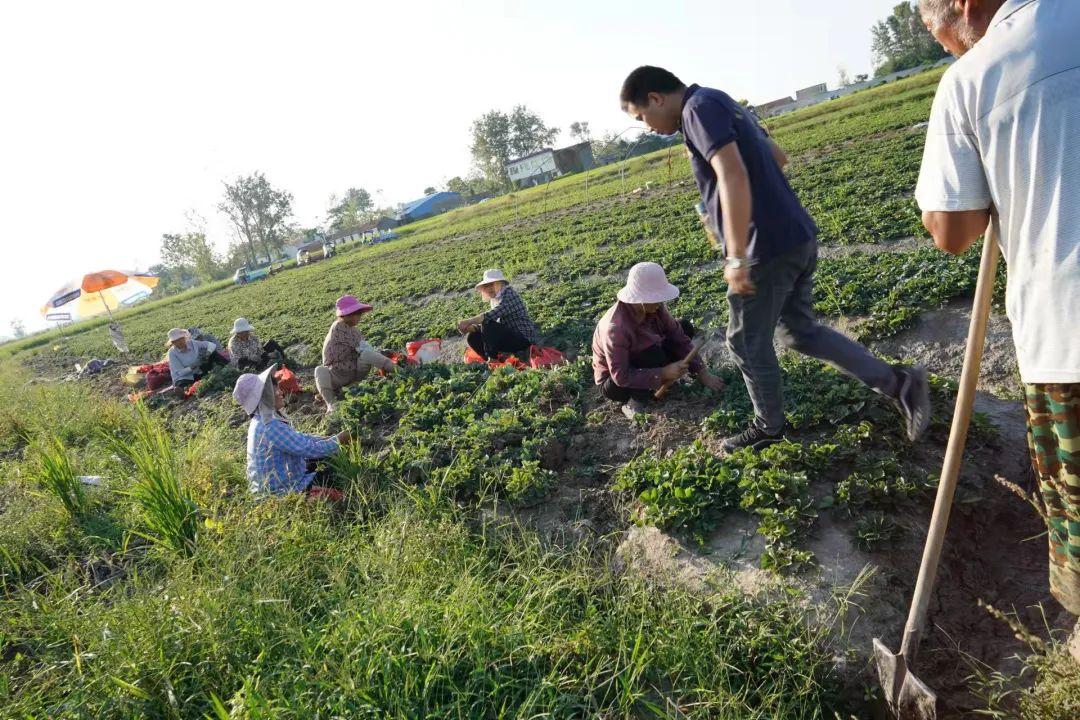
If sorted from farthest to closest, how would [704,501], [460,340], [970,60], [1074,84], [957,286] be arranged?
1. [460,340]
2. [957,286]
3. [704,501]
4. [970,60]
5. [1074,84]

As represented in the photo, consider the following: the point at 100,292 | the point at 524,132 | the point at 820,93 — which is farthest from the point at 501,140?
the point at 100,292

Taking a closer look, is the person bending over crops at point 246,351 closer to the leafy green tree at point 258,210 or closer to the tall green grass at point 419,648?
the tall green grass at point 419,648

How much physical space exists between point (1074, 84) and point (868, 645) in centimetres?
224

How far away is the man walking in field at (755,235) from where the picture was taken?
3264 millimetres

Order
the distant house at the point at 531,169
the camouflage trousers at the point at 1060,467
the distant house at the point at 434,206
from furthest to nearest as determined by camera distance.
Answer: the distant house at the point at 434,206 → the distant house at the point at 531,169 → the camouflage trousers at the point at 1060,467

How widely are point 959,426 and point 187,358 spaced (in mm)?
11181

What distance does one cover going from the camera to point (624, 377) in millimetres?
4898

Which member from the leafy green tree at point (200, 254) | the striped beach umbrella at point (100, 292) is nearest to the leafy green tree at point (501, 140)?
the leafy green tree at point (200, 254)

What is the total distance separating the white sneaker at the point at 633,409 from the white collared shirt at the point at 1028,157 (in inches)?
123

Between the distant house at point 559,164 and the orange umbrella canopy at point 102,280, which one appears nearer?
the orange umbrella canopy at point 102,280

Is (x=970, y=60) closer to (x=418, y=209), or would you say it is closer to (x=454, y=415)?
(x=454, y=415)

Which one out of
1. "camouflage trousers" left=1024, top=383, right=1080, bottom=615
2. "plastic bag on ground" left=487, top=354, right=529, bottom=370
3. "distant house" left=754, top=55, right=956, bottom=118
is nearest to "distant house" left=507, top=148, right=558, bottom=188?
"distant house" left=754, top=55, right=956, bottom=118

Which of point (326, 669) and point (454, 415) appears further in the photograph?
point (454, 415)

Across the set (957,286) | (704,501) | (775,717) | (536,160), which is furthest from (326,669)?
(536,160)
